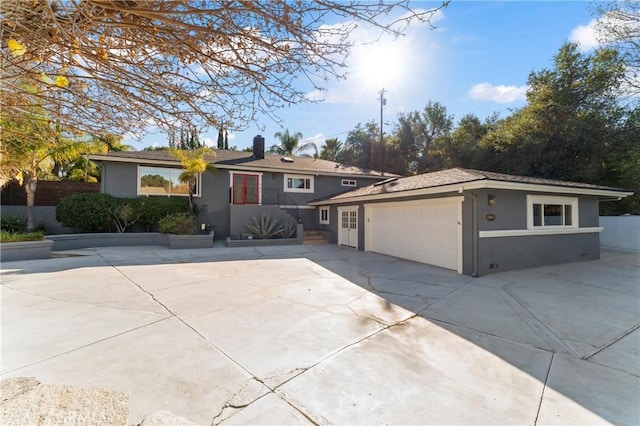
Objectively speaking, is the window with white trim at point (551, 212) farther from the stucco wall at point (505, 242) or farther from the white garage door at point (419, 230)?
the white garage door at point (419, 230)

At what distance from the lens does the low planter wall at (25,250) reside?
826 centimetres

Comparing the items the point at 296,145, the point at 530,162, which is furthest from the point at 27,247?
the point at 530,162

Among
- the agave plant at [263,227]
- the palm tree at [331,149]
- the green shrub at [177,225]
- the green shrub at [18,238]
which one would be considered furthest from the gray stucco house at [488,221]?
the palm tree at [331,149]

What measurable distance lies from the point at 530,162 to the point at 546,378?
17202 millimetres

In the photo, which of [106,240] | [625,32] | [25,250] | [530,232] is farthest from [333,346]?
[625,32]

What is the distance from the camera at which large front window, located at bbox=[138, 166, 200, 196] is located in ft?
44.1

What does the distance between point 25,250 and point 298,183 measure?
11.3 metres

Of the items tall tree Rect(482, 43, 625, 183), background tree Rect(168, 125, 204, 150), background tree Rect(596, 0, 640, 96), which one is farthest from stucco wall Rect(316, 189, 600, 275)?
background tree Rect(596, 0, 640, 96)

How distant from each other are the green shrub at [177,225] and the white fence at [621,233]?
60.8 ft

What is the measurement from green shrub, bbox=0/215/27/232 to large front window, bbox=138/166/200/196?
439cm

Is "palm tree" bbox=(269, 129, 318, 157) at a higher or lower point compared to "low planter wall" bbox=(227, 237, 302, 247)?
higher

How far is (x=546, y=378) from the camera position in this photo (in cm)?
288

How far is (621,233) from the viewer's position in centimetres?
1234

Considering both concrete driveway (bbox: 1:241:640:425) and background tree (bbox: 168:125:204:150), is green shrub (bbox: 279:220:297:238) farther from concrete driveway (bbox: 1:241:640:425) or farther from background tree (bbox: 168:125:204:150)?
background tree (bbox: 168:125:204:150)
